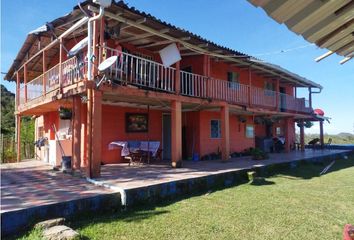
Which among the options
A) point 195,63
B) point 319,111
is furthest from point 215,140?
point 319,111

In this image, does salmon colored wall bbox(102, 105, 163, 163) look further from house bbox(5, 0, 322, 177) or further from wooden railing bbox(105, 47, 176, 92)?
wooden railing bbox(105, 47, 176, 92)

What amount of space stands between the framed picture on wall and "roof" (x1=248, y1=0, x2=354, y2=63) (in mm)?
11228

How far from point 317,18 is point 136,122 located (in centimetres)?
1185

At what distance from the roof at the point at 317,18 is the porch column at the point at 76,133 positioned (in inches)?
330

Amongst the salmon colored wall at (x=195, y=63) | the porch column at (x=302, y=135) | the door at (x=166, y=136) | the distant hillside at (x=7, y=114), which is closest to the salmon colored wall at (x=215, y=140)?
the door at (x=166, y=136)

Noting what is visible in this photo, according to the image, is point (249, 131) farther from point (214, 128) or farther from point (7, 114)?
point (7, 114)

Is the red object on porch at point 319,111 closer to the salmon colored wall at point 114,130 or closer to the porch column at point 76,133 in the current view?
the salmon colored wall at point 114,130

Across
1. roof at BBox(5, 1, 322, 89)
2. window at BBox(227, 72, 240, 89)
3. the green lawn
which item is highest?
roof at BBox(5, 1, 322, 89)

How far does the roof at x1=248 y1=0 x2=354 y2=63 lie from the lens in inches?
79.7

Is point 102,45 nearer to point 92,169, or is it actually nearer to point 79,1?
point 79,1

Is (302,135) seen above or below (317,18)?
below

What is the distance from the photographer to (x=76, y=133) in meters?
9.69

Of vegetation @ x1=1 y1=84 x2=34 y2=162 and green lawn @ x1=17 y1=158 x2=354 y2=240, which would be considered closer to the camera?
green lawn @ x1=17 y1=158 x2=354 y2=240

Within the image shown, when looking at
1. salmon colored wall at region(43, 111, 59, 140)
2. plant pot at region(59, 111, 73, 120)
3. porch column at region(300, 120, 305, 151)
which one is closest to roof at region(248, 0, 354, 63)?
plant pot at region(59, 111, 73, 120)
